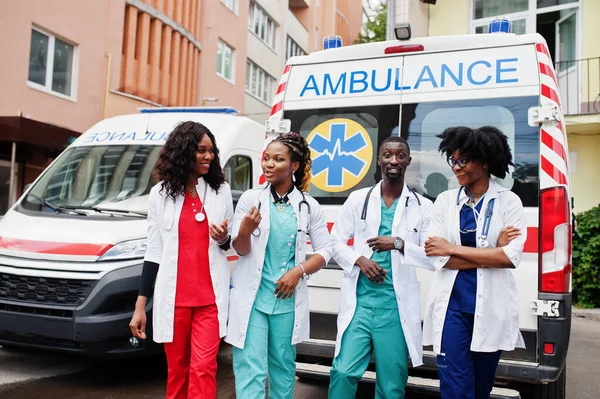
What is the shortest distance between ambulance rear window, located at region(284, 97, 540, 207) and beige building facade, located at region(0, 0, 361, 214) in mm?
8713

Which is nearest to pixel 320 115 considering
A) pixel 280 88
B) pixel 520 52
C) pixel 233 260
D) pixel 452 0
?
pixel 280 88

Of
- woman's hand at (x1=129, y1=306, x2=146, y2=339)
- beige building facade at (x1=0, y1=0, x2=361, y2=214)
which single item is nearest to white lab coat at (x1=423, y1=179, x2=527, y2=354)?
woman's hand at (x1=129, y1=306, x2=146, y2=339)

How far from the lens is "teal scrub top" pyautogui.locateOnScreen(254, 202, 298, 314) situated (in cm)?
320

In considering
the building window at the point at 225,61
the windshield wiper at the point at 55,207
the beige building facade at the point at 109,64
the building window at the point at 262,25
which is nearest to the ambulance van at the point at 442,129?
the windshield wiper at the point at 55,207

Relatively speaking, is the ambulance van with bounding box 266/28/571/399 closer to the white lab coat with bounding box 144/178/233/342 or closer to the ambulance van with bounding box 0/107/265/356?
the white lab coat with bounding box 144/178/233/342

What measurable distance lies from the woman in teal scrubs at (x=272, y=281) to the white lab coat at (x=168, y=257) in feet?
0.27

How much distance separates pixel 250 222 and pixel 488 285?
1285mm

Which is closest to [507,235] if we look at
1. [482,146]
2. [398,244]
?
[482,146]

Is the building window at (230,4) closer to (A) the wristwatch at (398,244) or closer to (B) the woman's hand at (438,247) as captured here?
(A) the wristwatch at (398,244)

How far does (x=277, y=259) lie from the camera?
3248 mm

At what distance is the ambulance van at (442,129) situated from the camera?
12.0 ft

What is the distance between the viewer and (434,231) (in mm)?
3260

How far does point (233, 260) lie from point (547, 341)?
3.13m

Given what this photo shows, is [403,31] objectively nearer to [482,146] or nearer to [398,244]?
[482,146]
